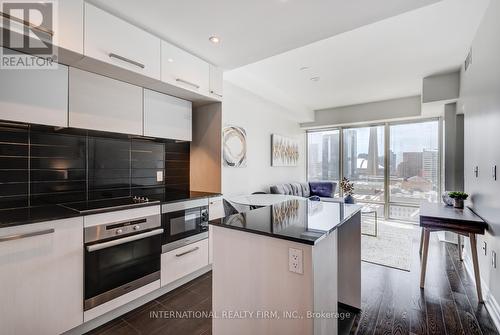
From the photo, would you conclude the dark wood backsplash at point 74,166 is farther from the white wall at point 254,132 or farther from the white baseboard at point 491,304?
the white baseboard at point 491,304

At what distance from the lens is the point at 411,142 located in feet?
17.5

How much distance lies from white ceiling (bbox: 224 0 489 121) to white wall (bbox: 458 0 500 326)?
0.95ft

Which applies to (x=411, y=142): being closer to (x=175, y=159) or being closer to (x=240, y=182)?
(x=240, y=182)

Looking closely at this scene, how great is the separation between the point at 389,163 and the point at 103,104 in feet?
19.3

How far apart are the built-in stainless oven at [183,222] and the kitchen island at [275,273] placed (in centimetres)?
96

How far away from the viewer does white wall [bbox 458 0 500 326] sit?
1.93m

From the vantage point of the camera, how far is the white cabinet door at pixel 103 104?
192 cm

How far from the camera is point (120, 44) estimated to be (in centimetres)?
195

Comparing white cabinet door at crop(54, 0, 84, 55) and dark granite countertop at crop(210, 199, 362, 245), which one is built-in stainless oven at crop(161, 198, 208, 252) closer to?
dark granite countertop at crop(210, 199, 362, 245)

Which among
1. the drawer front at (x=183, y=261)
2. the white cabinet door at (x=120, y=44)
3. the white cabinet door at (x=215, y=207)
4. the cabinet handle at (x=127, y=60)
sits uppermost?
the white cabinet door at (x=120, y=44)

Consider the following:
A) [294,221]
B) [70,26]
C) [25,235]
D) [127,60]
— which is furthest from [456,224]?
[70,26]

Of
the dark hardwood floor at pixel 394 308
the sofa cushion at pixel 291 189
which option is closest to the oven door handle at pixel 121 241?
the dark hardwood floor at pixel 394 308

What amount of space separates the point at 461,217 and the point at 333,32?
2230mm

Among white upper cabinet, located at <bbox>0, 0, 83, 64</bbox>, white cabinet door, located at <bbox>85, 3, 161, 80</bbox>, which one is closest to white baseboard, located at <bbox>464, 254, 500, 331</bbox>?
white cabinet door, located at <bbox>85, 3, 161, 80</bbox>
